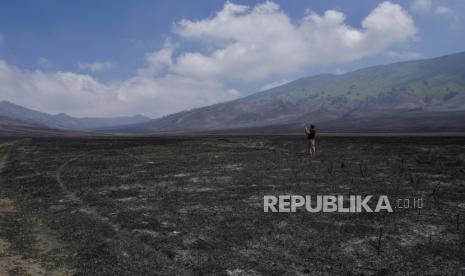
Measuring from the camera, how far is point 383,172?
2611cm

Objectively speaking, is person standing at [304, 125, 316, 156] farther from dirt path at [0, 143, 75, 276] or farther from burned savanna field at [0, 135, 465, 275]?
dirt path at [0, 143, 75, 276]

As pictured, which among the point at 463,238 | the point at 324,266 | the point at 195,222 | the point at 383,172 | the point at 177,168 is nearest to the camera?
the point at 324,266

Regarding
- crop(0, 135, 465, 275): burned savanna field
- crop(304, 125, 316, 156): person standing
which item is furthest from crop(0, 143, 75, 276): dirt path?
crop(304, 125, 316, 156): person standing

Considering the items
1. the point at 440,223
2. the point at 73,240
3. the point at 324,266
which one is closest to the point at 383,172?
the point at 440,223

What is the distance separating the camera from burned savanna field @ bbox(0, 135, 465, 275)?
12.0 m

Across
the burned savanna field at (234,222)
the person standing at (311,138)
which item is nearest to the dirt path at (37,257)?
the burned savanna field at (234,222)

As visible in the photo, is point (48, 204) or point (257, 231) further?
point (48, 204)

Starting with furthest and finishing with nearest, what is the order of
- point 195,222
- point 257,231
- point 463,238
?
point 195,222, point 257,231, point 463,238

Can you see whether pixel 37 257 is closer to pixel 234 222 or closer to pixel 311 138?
pixel 234 222

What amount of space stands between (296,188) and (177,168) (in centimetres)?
1258

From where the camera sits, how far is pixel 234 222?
1616cm

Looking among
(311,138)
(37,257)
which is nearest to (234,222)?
(37,257)

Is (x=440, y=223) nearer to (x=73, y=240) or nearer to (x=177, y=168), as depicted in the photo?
(x=73, y=240)

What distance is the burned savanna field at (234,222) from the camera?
1197cm
